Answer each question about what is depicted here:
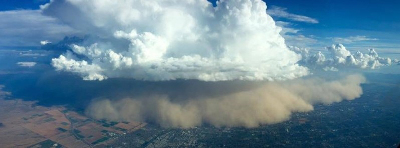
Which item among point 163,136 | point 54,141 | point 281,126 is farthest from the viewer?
point 281,126

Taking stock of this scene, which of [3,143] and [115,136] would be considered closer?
[3,143]

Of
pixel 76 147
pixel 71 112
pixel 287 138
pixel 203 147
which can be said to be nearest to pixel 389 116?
pixel 287 138

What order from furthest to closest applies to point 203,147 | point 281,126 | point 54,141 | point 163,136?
point 281,126
point 163,136
point 54,141
point 203,147

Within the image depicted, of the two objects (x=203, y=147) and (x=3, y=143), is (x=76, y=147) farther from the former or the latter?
(x=203, y=147)

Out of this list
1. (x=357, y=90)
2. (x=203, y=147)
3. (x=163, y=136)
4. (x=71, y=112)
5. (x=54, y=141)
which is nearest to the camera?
(x=203, y=147)

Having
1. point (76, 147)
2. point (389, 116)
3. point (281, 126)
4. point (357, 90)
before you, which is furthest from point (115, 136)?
point (357, 90)

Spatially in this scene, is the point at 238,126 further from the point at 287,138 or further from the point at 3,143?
the point at 3,143

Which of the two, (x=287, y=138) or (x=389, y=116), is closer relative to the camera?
(x=287, y=138)

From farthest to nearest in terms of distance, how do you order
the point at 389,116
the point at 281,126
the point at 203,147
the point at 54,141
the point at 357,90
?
the point at 357,90 < the point at 389,116 < the point at 281,126 < the point at 54,141 < the point at 203,147

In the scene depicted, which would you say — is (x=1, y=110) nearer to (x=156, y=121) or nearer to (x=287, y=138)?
(x=156, y=121)
